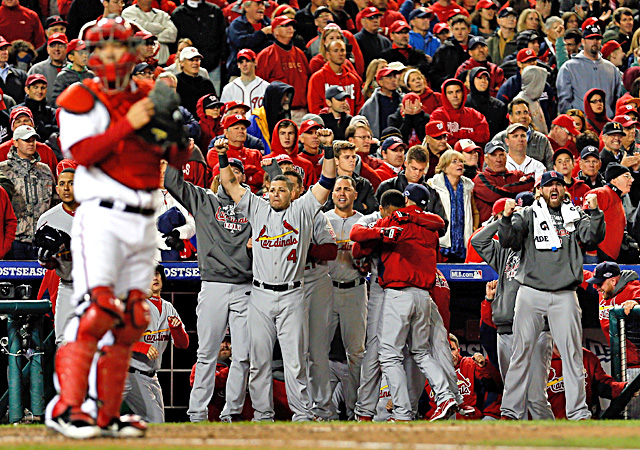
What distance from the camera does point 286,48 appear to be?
12.5m

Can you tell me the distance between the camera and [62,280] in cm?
802

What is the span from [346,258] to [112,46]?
4.34 m

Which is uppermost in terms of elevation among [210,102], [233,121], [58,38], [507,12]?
[507,12]

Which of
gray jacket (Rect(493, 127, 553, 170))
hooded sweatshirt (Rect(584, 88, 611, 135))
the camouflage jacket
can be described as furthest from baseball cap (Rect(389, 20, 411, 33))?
the camouflage jacket

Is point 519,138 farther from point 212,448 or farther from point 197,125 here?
point 212,448

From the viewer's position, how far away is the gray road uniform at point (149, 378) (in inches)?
316

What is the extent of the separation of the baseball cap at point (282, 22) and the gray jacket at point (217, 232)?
4.35 m

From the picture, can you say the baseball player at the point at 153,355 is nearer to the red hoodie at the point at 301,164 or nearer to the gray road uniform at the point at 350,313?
the gray road uniform at the point at 350,313

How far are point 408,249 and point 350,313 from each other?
84cm

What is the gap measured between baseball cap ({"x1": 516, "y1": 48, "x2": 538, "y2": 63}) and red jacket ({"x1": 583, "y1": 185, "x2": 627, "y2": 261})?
366cm

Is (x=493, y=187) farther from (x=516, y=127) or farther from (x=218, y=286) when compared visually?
(x=218, y=286)

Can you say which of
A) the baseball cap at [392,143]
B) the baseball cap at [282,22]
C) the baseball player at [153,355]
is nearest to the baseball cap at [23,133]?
the baseball player at [153,355]

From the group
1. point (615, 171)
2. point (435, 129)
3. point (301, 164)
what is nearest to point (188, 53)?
point (301, 164)

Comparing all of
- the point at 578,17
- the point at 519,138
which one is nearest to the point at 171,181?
the point at 519,138
